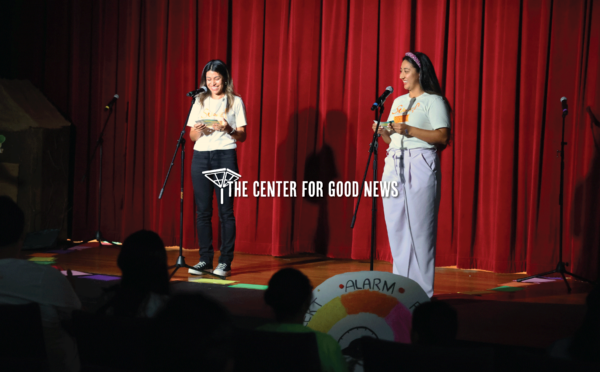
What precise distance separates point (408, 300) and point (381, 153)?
111 inches

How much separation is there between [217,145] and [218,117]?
21 centimetres

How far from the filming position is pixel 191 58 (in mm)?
5102

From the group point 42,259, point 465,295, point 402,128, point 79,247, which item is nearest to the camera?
point 402,128

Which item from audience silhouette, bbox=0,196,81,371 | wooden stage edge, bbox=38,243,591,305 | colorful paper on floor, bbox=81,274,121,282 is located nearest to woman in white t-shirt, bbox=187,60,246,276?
wooden stage edge, bbox=38,243,591,305

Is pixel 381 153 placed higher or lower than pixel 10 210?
higher

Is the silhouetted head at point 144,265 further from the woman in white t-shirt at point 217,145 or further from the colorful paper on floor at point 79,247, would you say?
the colorful paper on floor at point 79,247

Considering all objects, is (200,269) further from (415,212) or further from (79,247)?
(79,247)

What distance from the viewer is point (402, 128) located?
2648mm

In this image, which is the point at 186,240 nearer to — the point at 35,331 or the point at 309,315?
the point at 309,315

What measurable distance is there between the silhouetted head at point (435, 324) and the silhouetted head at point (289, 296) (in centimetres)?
28

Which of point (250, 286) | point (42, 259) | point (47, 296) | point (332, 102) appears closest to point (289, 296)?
point (47, 296)

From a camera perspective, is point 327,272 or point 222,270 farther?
point 327,272

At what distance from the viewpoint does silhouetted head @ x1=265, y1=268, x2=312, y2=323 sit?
1301mm

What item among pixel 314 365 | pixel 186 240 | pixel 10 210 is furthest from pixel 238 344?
pixel 186 240
